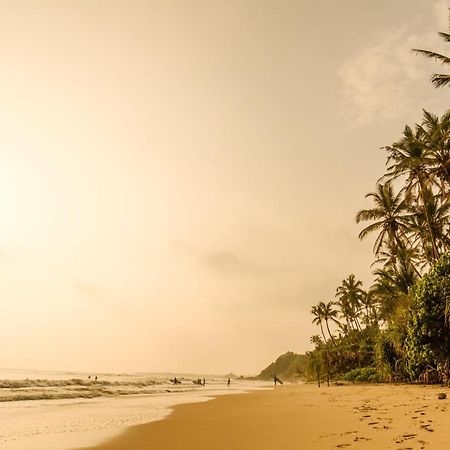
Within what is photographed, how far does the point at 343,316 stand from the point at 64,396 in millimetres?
43190

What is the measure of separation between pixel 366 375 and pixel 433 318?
70.3 ft

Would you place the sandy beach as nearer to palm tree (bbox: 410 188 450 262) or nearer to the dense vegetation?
the dense vegetation

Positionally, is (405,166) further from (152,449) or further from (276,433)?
(152,449)

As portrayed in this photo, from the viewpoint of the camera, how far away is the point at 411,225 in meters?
34.0

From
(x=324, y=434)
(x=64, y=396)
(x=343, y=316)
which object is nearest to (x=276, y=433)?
(x=324, y=434)

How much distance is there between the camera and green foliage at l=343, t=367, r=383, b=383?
33.7 metres

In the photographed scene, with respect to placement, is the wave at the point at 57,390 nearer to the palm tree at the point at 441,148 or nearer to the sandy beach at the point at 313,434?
the sandy beach at the point at 313,434

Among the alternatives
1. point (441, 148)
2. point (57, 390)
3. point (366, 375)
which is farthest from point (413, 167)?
point (57, 390)

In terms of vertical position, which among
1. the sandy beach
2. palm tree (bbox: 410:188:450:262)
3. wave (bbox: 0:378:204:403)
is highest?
palm tree (bbox: 410:188:450:262)

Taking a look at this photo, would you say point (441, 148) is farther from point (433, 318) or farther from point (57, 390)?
point (57, 390)

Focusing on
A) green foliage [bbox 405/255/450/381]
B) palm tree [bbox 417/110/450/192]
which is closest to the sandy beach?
green foliage [bbox 405/255/450/381]

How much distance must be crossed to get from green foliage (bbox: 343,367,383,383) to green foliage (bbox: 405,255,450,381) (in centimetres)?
1490

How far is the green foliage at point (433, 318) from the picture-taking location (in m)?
18.0

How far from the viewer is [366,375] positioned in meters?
36.8
